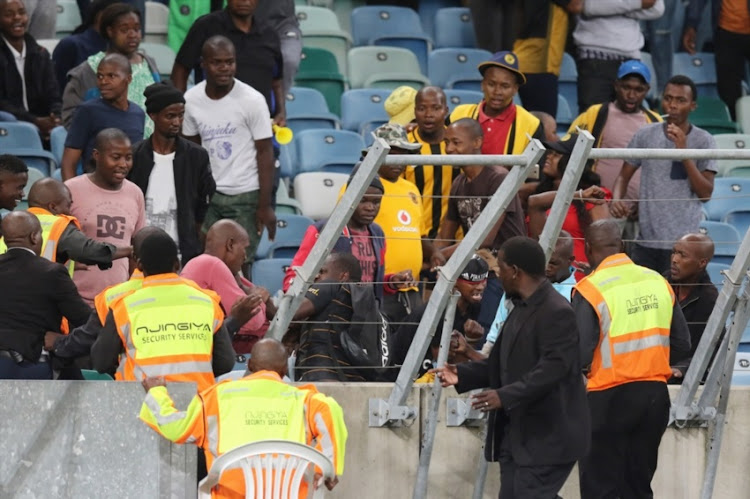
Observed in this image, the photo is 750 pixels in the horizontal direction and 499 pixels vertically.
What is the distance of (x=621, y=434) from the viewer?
8859 mm

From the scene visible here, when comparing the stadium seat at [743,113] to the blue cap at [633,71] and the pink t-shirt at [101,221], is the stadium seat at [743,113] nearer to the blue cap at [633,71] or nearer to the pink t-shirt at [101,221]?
the blue cap at [633,71]

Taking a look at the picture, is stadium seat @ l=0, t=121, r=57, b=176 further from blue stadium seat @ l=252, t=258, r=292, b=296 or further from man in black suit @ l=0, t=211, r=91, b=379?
man in black suit @ l=0, t=211, r=91, b=379

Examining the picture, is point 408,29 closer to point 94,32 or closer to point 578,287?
point 94,32

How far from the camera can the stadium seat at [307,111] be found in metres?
13.5

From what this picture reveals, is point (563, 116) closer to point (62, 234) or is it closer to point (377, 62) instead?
point (377, 62)

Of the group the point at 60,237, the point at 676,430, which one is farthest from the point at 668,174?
the point at 60,237

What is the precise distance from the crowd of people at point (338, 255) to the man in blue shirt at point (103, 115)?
2cm

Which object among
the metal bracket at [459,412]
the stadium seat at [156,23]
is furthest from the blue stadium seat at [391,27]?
the metal bracket at [459,412]

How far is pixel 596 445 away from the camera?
8.88m

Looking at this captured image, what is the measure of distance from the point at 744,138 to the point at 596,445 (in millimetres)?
5604

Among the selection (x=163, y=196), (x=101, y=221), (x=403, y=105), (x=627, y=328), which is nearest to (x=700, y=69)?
(x=403, y=105)

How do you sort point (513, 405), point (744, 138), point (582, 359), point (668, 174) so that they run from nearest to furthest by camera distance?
point (513, 405), point (582, 359), point (668, 174), point (744, 138)

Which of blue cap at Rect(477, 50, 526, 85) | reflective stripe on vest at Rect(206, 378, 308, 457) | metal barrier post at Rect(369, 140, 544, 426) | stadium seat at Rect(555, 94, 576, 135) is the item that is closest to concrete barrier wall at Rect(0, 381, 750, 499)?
reflective stripe on vest at Rect(206, 378, 308, 457)

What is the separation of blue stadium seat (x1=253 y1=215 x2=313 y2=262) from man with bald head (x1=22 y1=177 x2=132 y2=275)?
7.06 ft
